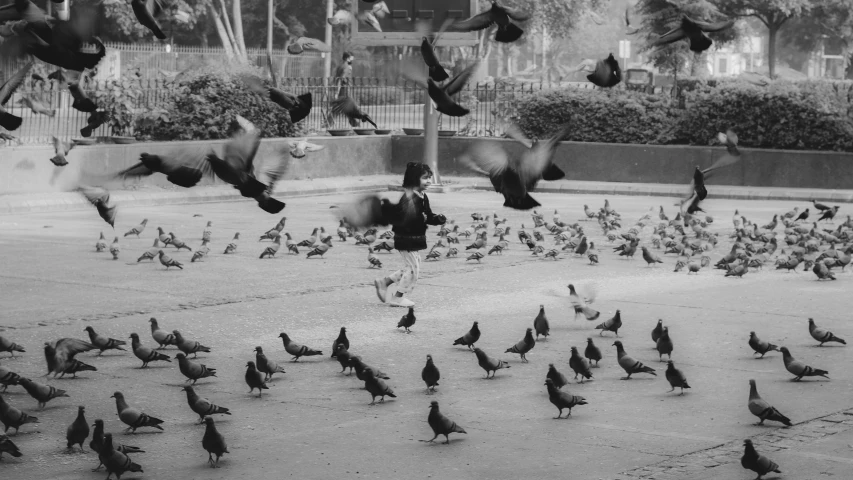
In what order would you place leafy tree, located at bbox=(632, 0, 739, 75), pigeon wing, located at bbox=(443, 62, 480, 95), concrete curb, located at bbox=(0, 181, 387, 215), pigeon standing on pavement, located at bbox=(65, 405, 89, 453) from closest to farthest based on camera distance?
pigeon standing on pavement, located at bbox=(65, 405, 89, 453), pigeon wing, located at bbox=(443, 62, 480, 95), concrete curb, located at bbox=(0, 181, 387, 215), leafy tree, located at bbox=(632, 0, 739, 75)

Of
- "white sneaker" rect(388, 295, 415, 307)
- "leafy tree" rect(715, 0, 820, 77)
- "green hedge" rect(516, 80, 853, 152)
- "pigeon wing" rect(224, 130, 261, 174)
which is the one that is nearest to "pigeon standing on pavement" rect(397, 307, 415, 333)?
"white sneaker" rect(388, 295, 415, 307)

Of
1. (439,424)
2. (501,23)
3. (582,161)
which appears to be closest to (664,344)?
(501,23)

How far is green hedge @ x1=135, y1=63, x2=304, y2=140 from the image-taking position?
81.1 ft

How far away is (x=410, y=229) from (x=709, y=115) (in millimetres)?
15841

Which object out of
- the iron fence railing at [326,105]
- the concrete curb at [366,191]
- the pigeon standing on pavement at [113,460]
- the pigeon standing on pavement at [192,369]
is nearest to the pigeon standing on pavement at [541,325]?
the pigeon standing on pavement at [192,369]

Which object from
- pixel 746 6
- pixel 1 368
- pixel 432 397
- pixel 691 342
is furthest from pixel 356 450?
pixel 746 6

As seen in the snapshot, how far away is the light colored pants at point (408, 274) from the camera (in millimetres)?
11906

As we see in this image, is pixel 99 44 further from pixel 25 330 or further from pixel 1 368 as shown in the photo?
pixel 25 330

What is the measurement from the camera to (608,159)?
87.2 feet

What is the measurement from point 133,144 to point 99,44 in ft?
48.1

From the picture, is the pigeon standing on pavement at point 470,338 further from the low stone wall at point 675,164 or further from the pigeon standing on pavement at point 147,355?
the low stone wall at point 675,164

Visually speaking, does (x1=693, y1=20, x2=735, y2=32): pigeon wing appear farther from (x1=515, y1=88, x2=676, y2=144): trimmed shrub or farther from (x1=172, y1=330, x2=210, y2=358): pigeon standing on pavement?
(x1=515, y1=88, x2=676, y2=144): trimmed shrub

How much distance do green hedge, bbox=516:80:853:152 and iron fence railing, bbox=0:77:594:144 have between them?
81cm

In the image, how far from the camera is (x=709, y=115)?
2611cm
